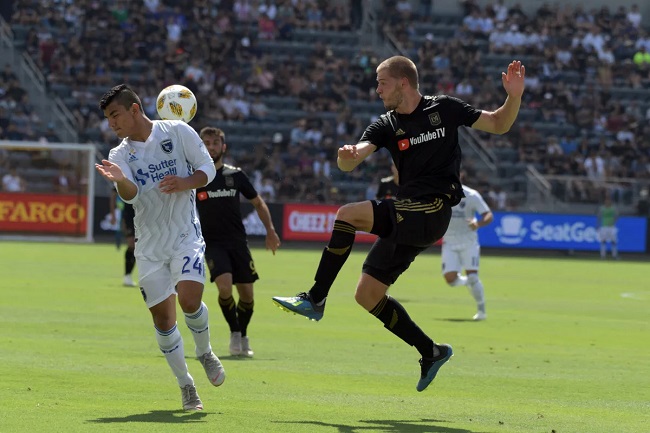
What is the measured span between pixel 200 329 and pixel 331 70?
1608 inches

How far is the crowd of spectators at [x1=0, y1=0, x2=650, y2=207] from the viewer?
1790 inches

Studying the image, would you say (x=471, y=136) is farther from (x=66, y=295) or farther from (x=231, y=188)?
(x=231, y=188)

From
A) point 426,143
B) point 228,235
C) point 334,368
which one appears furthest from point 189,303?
point 228,235

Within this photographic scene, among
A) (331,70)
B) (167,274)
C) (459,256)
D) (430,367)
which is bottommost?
(459,256)

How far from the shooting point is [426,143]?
30.8 feet

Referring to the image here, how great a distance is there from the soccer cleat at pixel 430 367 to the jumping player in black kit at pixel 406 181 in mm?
393

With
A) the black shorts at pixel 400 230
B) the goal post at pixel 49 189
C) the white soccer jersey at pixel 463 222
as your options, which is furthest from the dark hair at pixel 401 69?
the goal post at pixel 49 189

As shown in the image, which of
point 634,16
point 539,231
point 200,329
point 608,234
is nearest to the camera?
point 200,329

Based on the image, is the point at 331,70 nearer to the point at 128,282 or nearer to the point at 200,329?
the point at 128,282

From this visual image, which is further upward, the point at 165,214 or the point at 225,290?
the point at 165,214

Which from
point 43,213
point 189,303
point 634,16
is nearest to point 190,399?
point 189,303

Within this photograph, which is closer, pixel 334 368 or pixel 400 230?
pixel 400 230

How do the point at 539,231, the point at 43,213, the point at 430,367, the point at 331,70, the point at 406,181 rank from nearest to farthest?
the point at 406,181
the point at 430,367
the point at 43,213
the point at 539,231
the point at 331,70

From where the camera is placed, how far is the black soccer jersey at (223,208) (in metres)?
13.8
